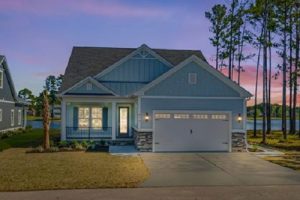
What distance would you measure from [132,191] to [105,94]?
13361 mm

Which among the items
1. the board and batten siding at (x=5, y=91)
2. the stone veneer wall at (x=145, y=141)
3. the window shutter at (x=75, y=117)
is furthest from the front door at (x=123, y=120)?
the board and batten siding at (x=5, y=91)

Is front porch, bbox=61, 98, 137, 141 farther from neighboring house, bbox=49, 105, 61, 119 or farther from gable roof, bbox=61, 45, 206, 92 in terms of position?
neighboring house, bbox=49, 105, 61, 119

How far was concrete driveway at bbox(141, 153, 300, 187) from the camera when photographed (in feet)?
39.7

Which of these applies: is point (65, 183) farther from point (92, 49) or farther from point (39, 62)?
point (39, 62)

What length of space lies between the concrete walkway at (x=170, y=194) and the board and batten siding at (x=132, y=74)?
14.0 metres

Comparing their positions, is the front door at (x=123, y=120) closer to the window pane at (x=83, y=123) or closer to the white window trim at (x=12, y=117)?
the window pane at (x=83, y=123)

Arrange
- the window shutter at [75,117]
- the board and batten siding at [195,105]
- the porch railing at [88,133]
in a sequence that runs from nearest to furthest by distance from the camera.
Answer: the board and batten siding at [195,105], the porch railing at [88,133], the window shutter at [75,117]

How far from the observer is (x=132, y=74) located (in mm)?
25234

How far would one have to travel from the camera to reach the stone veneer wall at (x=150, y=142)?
66.5ft

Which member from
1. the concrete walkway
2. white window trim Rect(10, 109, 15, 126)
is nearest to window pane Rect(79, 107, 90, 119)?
white window trim Rect(10, 109, 15, 126)

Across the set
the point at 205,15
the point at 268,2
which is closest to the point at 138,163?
the point at 268,2

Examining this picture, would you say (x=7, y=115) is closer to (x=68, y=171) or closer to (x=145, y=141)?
(x=145, y=141)

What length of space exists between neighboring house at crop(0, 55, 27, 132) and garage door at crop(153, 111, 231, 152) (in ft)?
51.0

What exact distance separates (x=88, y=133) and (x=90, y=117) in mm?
1103
